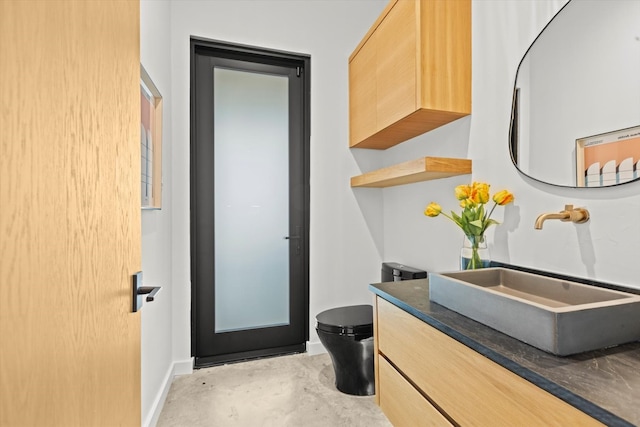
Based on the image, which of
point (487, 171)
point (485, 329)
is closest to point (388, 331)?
point (485, 329)

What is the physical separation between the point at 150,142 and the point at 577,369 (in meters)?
1.96

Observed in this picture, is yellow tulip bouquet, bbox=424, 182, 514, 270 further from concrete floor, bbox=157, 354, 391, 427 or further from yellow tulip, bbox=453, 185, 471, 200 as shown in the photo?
concrete floor, bbox=157, 354, 391, 427

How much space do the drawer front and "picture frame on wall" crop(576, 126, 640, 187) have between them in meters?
0.98

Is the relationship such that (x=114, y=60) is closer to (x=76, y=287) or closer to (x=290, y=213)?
(x=76, y=287)

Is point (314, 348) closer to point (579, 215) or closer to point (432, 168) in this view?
point (432, 168)

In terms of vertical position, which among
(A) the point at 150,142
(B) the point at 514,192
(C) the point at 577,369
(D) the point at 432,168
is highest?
(A) the point at 150,142

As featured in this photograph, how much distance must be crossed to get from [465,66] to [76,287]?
193 centimetres

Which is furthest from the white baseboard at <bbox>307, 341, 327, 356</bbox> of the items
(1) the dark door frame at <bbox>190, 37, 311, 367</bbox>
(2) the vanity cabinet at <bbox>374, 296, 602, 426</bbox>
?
(2) the vanity cabinet at <bbox>374, 296, 602, 426</bbox>

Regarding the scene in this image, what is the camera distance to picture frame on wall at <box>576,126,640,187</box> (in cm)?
105

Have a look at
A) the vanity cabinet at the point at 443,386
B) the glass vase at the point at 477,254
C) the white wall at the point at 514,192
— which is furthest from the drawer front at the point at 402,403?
the white wall at the point at 514,192

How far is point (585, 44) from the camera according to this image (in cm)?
120

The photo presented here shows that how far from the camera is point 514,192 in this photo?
1496 millimetres

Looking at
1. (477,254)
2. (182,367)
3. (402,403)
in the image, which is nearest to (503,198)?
(477,254)

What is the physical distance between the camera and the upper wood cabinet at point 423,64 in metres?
1.71
